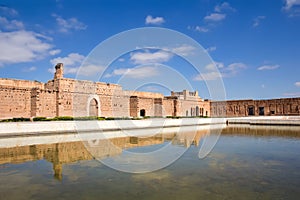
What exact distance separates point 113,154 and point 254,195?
5196mm

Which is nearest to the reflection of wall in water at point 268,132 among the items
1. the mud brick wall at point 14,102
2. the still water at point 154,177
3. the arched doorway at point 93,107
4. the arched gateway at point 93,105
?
the still water at point 154,177

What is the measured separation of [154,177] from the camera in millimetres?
5754

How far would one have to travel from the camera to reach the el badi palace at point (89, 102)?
1642cm

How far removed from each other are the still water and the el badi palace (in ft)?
28.0

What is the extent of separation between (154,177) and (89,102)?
16658 millimetres

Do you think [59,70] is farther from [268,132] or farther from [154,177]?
[154,177]

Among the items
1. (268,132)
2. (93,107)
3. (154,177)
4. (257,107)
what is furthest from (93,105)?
(257,107)

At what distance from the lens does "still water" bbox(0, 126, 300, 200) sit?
4516 mm

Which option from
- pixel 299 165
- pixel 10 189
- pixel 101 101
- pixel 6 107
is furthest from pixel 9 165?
pixel 101 101

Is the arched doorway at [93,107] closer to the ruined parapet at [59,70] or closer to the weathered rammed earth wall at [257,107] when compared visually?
the ruined parapet at [59,70]

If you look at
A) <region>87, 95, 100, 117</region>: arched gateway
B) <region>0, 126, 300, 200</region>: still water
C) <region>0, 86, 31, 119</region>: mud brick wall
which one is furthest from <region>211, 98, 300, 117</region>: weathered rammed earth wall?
<region>0, 86, 31, 119</region>: mud brick wall

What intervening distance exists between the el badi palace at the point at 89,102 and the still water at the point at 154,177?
28.0 feet

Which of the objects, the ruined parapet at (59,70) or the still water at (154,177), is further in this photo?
the ruined parapet at (59,70)

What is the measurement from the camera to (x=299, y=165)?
6758 mm
